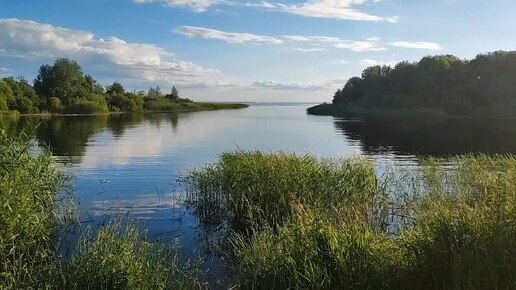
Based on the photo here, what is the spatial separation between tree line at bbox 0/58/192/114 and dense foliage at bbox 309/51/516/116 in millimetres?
67618

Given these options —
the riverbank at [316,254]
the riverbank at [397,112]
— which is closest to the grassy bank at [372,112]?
the riverbank at [397,112]

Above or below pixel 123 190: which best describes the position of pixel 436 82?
above

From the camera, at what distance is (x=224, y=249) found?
16.2 meters

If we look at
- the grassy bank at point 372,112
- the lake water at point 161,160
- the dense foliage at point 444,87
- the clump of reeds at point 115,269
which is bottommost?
the lake water at point 161,160

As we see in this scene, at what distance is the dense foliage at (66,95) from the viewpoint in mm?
120188

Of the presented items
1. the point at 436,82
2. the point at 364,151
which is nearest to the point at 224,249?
the point at 364,151

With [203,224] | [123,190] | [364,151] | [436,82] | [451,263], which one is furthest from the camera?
[436,82]

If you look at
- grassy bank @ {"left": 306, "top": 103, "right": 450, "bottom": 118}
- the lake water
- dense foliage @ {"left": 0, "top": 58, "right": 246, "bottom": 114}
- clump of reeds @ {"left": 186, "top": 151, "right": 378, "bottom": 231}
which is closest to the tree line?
dense foliage @ {"left": 0, "top": 58, "right": 246, "bottom": 114}

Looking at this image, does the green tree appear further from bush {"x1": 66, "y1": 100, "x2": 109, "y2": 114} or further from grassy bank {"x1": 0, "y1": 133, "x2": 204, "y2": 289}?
grassy bank {"x1": 0, "y1": 133, "x2": 204, "y2": 289}

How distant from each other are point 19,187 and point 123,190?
Answer: 12.6 m

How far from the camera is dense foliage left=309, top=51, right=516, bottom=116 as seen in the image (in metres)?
115

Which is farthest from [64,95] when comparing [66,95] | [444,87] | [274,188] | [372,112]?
[274,188]

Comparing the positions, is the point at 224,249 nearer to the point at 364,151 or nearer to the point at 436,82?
the point at 364,151

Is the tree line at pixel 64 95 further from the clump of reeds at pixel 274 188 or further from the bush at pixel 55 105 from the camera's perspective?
the clump of reeds at pixel 274 188
